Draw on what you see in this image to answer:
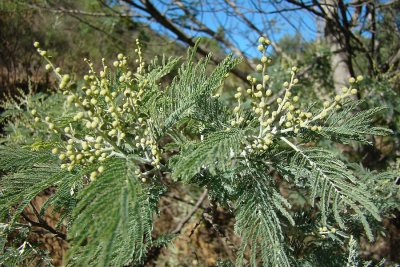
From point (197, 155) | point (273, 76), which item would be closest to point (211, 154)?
point (197, 155)

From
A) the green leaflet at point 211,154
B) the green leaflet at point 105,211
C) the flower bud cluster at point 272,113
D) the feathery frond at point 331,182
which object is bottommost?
the green leaflet at point 105,211

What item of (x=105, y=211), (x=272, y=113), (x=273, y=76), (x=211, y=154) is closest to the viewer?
(x=105, y=211)

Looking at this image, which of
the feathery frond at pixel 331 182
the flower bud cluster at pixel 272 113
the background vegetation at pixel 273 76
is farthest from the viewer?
the background vegetation at pixel 273 76

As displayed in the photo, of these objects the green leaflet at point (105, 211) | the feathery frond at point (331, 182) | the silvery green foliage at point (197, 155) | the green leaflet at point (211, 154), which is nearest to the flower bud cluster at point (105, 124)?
the silvery green foliage at point (197, 155)

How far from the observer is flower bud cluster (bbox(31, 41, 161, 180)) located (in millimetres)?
940

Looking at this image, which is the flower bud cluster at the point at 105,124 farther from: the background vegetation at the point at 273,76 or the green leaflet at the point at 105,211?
the background vegetation at the point at 273,76

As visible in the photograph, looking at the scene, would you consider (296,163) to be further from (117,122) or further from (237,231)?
(117,122)

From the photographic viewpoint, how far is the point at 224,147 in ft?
2.83

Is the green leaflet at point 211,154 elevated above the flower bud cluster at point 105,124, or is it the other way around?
the green leaflet at point 211,154

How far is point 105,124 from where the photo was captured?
1.03 meters

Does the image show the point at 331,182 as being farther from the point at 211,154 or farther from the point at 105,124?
the point at 105,124

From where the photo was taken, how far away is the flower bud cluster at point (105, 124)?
0.94m

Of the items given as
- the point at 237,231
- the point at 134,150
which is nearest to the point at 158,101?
the point at 134,150

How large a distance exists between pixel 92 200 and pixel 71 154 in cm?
27
